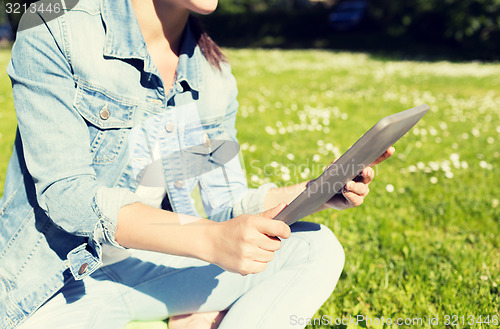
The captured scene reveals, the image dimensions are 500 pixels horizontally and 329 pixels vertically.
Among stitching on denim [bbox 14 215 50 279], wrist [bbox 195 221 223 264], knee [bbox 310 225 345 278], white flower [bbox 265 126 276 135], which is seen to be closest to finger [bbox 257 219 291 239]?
wrist [bbox 195 221 223 264]

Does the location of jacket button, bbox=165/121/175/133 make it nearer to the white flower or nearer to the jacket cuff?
the jacket cuff

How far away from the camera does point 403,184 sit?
163 inches

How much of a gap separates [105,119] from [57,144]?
11.5 inches

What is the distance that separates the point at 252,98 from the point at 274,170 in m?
4.09

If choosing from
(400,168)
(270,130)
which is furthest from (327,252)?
(270,130)

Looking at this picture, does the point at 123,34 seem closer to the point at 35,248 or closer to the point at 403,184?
the point at 35,248

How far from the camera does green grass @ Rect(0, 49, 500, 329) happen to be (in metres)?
2.59

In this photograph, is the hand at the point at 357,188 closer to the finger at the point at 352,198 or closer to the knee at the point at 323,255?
the finger at the point at 352,198

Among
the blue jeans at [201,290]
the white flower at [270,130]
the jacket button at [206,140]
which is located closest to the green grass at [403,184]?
the white flower at [270,130]

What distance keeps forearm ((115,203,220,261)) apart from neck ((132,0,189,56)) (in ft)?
2.79

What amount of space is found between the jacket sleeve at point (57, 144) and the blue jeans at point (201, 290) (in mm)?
314

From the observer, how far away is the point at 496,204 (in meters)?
3.81

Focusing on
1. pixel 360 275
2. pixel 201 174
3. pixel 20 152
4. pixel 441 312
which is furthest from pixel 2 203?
pixel 441 312

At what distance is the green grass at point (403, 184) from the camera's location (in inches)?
102
